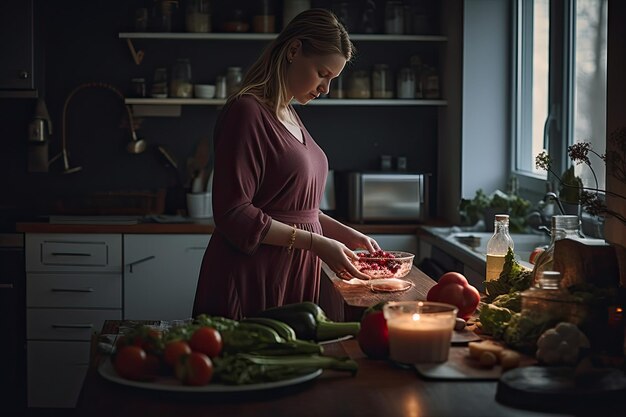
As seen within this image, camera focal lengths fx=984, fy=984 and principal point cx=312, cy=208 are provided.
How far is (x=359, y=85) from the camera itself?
5047 millimetres

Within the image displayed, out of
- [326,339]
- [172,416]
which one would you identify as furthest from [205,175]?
[172,416]

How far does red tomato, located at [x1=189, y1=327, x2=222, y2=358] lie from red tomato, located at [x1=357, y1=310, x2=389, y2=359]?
13.2 inches

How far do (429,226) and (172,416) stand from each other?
10.6ft

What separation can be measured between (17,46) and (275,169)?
259 centimetres

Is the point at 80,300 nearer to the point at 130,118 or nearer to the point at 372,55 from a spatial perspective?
the point at 130,118

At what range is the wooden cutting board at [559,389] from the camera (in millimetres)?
1641

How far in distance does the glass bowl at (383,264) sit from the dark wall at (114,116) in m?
2.62

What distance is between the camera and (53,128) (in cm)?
519

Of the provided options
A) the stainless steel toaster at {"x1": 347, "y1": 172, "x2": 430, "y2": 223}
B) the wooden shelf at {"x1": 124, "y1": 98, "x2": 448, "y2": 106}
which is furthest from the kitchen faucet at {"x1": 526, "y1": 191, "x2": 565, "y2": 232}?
the wooden shelf at {"x1": 124, "y1": 98, "x2": 448, "y2": 106}

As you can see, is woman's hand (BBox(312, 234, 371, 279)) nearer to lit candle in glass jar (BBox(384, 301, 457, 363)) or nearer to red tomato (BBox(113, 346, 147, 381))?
lit candle in glass jar (BBox(384, 301, 457, 363))

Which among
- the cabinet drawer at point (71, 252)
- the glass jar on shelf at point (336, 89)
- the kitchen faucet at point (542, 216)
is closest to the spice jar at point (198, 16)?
the glass jar on shelf at point (336, 89)

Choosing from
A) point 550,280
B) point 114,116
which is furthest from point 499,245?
point 114,116

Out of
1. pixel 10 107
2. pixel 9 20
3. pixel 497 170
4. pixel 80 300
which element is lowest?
pixel 80 300

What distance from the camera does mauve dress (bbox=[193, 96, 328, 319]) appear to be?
8.59 feet
